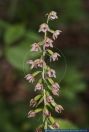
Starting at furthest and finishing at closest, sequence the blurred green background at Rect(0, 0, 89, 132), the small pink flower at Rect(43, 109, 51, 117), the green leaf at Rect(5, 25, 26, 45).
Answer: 1. the blurred green background at Rect(0, 0, 89, 132)
2. the green leaf at Rect(5, 25, 26, 45)
3. the small pink flower at Rect(43, 109, 51, 117)

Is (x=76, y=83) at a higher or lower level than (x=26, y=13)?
lower

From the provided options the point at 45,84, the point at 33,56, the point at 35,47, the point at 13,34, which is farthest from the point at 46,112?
the point at 13,34

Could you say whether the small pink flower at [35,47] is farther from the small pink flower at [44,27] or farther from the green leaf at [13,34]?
the green leaf at [13,34]

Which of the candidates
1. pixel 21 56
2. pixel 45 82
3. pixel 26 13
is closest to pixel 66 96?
pixel 21 56

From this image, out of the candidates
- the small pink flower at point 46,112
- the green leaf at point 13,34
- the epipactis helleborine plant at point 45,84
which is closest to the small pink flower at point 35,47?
the epipactis helleborine plant at point 45,84

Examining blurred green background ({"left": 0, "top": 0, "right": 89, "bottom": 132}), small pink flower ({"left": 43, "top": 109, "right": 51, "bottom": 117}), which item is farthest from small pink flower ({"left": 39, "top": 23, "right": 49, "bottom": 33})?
blurred green background ({"left": 0, "top": 0, "right": 89, "bottom": 132})

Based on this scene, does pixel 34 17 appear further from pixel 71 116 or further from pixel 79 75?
pixel 71 116

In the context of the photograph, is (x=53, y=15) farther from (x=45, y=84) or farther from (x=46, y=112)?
(x=46, y=112)

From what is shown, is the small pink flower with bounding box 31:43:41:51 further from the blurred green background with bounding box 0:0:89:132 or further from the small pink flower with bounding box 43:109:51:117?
the blurred green background with bounding box 0:0:89:132
